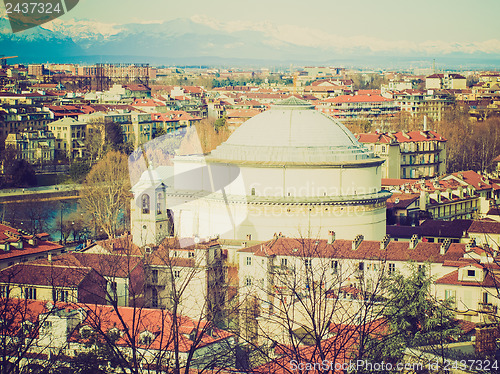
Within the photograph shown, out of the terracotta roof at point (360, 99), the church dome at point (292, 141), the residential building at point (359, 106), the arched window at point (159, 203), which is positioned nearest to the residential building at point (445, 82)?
the residential building at point (359, 106)

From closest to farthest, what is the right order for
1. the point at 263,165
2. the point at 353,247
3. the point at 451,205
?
the point at 353,247 → the point at 263,165 → the point at 451,205

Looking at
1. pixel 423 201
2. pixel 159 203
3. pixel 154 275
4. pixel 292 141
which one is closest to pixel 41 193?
pixel 423 201

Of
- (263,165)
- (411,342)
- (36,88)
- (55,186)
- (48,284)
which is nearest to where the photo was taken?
(411,342)

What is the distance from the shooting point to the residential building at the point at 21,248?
25109mm

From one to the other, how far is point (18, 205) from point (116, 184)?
15.1 ft

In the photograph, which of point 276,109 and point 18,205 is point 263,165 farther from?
point 18,205

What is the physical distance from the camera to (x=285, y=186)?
2817 cm

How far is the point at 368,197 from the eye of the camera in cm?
2852

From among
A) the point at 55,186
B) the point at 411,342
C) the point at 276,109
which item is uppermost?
the point at 276,109

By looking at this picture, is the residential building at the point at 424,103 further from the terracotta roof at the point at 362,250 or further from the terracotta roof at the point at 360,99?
the terracotta roof at the point at 362,250

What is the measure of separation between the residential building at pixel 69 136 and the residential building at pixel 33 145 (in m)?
Answer: 1.01

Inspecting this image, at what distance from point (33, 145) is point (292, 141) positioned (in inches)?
1415

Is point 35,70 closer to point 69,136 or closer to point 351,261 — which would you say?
point 69,136

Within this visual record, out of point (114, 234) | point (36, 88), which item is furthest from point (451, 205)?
point (36, 88)
